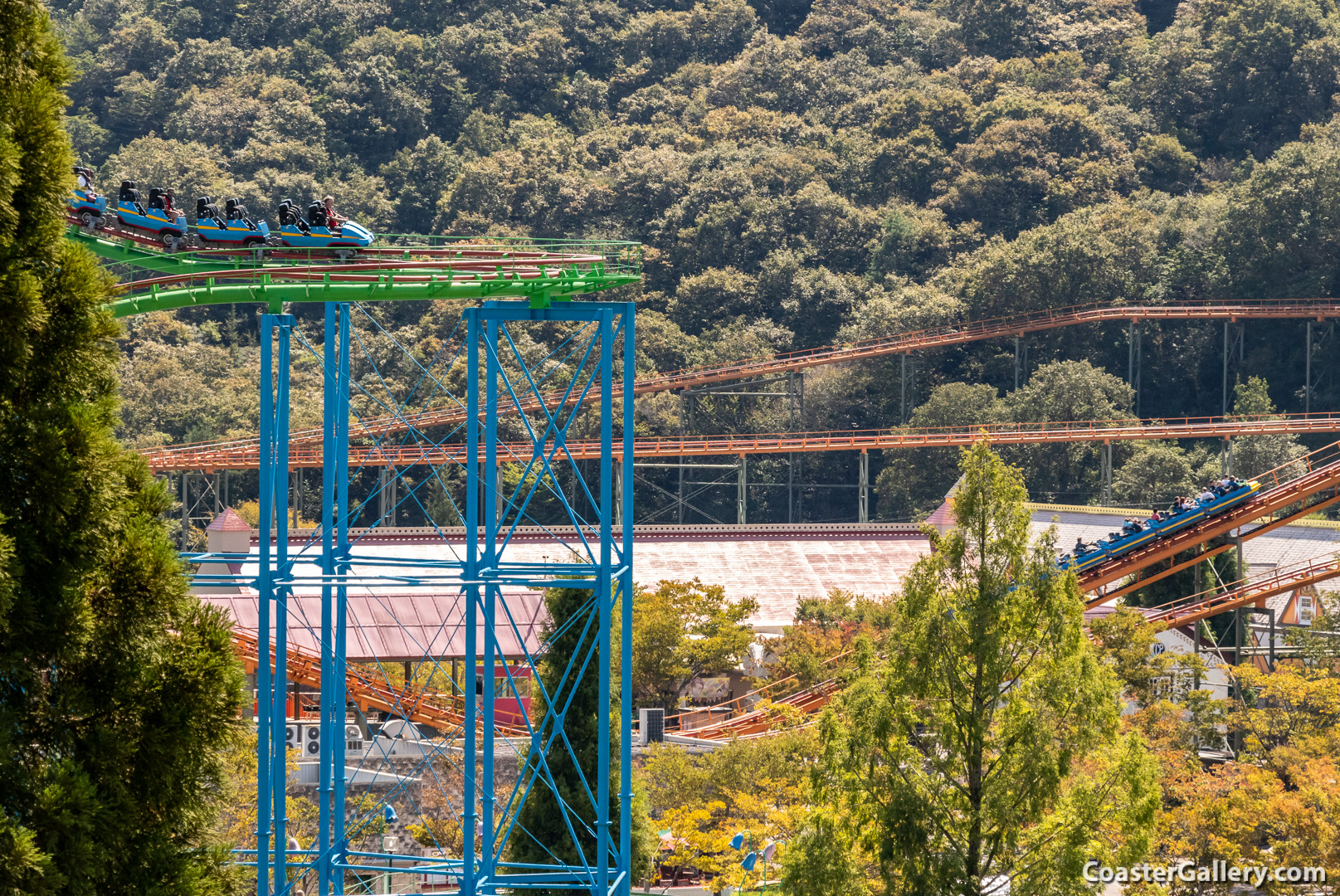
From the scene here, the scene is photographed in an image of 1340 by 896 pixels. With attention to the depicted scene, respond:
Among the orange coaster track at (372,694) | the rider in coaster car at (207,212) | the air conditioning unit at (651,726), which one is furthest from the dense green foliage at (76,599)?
the air conditioning unit at (651,726)

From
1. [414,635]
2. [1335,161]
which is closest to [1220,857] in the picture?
[414,635]

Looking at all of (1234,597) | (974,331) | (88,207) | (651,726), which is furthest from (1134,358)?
(88,207)

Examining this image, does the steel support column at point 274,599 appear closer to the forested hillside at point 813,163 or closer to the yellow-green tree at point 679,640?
the yellow-green tree at point 679,640

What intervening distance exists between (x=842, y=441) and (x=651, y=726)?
33.4 metres

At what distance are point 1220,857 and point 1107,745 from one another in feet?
28.6

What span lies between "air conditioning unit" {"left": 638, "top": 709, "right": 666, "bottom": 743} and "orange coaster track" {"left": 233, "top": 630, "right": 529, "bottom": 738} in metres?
2.61

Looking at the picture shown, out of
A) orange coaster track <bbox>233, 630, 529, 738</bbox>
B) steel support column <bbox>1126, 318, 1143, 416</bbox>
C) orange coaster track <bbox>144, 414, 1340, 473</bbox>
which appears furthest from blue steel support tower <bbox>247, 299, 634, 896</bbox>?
steel support column <bbox>1126, 318, 1143, 416</bbox>

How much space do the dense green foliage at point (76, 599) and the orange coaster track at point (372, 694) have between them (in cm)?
2599

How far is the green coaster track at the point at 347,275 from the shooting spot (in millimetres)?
22031

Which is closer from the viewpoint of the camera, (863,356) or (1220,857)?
(1220,857)

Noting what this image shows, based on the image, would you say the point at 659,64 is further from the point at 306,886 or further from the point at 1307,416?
the point at 306,886

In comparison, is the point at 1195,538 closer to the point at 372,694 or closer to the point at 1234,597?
the point at 1234,597

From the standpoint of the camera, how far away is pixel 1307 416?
74375 millimetres

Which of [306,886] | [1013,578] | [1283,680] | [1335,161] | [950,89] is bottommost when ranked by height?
[306,886]
